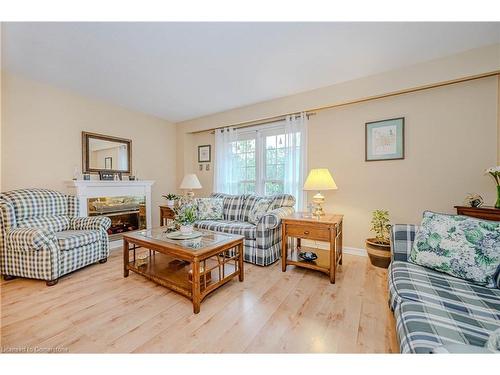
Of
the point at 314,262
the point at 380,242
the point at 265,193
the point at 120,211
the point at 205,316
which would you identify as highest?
the point at 265,193

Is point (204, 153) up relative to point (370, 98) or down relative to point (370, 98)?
down

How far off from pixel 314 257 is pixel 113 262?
8.37 feet

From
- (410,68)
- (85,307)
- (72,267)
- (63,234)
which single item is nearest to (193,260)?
(85,307)

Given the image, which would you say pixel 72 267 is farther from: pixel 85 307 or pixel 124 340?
pixel 124 340

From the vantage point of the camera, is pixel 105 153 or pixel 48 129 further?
pixel 105 153

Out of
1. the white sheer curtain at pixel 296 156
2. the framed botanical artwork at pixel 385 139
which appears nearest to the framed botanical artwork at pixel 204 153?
the white sheer curtain at pixel 296 156

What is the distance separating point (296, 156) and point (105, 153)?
3.15 meters

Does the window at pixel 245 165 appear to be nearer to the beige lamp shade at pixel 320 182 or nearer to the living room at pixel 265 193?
the living room at pixel 265 193

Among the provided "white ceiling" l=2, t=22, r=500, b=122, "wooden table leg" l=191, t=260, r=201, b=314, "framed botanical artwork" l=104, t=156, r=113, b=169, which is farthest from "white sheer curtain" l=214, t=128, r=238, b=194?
"wooden table leg" l=191, t=260, r=201, b=314

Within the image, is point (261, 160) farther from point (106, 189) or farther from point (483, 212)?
point (483, 212)

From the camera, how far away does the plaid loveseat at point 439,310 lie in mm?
901

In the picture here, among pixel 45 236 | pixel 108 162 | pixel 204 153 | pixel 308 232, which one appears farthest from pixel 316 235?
pixel 108 162

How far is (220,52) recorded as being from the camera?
7.18ft

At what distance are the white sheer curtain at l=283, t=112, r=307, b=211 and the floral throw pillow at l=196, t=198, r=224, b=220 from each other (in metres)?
1.15
